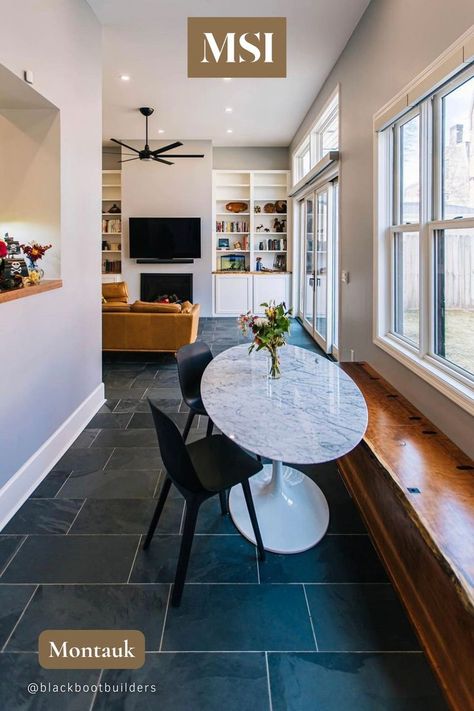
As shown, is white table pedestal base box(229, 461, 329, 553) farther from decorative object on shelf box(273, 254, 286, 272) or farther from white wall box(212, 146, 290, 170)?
white wall box(212, 146, 290, 170)

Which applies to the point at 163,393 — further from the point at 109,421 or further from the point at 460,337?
the point at 460,337

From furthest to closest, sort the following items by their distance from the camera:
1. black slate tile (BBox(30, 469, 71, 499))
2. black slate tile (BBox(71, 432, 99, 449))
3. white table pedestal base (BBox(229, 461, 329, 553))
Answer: black slate tile (BBox(71, 432, 99, 449)), black slate tile (BBox(30, 469, 71, 499)), white table pedestal base (BBox(229, 461, 329, 553))

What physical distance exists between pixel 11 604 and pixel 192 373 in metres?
1.64

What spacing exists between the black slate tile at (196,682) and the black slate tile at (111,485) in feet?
3.81

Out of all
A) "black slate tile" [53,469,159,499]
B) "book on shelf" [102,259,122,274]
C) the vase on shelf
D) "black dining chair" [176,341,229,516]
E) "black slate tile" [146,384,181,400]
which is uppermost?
"book on shelf" [102,259,122,274]

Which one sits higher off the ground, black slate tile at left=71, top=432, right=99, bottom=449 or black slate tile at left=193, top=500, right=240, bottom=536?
black slate tile at left=71, top=432, right=99, bottom=449

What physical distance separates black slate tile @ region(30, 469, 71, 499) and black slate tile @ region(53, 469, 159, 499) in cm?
4

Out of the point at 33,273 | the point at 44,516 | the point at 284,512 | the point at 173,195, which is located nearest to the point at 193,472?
the point at 284,512

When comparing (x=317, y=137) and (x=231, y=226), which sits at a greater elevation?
Answer: (x=317, y=137)

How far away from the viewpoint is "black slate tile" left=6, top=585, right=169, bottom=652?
167cm

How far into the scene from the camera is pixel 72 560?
2.08m

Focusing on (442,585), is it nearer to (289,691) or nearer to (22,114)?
(289,691)

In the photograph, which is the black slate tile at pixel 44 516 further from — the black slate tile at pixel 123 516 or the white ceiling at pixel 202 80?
the white ceiling at pixel 202 80

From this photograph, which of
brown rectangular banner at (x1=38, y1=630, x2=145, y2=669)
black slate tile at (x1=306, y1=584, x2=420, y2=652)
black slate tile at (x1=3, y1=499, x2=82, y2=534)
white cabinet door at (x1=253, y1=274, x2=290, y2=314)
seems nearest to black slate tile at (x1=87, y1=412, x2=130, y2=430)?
black slate tile at (x1=3, y1=499, x2=82, y2=534)
